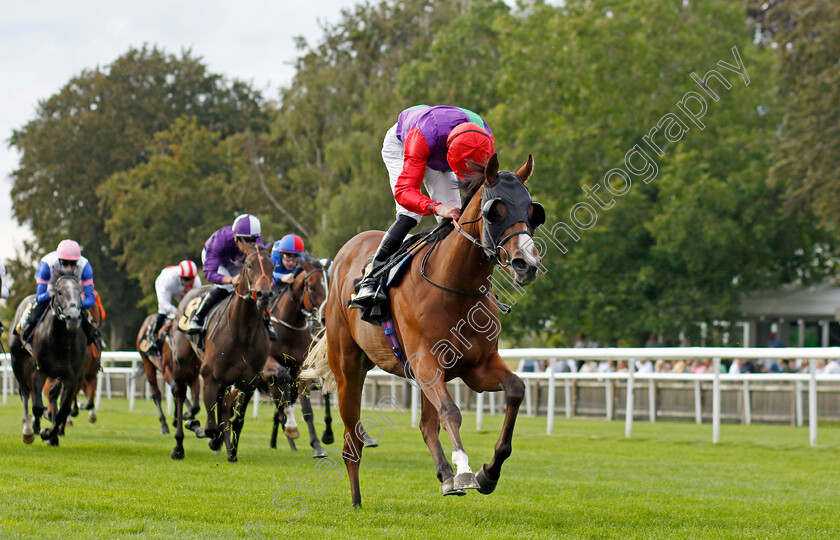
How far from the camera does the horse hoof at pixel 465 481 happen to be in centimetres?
535

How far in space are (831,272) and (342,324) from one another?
23.8 metres

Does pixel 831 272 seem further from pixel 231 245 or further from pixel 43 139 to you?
pixel 43 139

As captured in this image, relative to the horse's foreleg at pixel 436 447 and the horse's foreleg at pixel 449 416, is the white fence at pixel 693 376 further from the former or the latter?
the horse's foreleg at pixel 449 416

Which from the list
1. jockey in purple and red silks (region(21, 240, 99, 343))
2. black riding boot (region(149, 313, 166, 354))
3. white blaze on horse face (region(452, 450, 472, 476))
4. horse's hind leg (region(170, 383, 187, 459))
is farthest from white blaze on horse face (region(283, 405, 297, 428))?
white blaze on horse face (region(452, 450, 472, 476))

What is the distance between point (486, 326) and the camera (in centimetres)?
601

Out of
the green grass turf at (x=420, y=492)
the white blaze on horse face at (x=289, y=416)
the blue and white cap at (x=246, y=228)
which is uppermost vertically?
the blue and white cap at (x=246, y=228)

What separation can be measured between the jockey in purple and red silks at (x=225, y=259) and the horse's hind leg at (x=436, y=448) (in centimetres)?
393

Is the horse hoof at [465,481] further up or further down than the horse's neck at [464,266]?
further down

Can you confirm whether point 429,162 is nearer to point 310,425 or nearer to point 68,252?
point 310,425

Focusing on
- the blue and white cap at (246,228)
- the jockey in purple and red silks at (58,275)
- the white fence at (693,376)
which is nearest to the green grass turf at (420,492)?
the white fence at (693,376)

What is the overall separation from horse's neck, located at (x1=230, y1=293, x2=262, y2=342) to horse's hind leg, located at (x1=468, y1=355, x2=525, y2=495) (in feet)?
14.7

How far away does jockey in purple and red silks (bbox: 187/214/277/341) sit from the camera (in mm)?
10323

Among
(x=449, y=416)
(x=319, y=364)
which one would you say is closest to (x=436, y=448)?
(x=449, y=416)

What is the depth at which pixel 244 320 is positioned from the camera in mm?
9977
